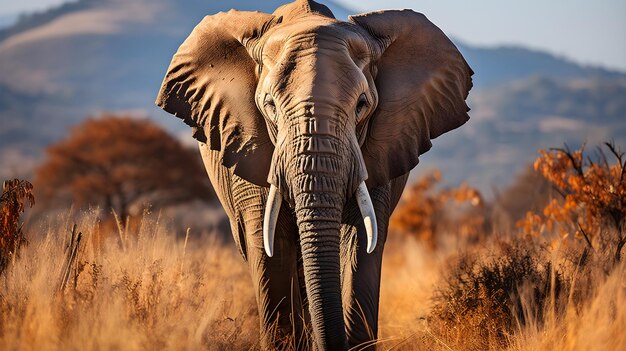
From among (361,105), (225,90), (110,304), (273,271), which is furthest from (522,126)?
(110,304)

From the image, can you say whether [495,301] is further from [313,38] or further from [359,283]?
[313,38]

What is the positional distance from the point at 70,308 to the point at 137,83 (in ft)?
623

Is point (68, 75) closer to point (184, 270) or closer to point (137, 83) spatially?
point (137, 83)

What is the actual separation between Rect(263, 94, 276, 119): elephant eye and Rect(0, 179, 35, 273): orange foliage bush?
1879 mm

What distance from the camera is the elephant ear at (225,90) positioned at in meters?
7.75

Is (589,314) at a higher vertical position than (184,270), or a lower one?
lower

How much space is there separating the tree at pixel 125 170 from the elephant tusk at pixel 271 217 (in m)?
22.5

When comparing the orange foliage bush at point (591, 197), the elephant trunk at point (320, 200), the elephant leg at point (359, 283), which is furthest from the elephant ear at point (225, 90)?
the orange foliage bush at point (591, 197)

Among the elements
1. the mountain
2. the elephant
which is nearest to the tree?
the elephant

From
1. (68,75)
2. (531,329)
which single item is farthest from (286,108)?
(68,75)

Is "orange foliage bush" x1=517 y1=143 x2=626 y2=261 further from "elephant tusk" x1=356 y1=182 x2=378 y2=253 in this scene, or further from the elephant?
"elephant tusk" x1=356 y1=182 x2=378 y2=253

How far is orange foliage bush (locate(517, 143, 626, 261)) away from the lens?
9.82 meters

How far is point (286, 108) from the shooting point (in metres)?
7.15

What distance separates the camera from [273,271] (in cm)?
809
